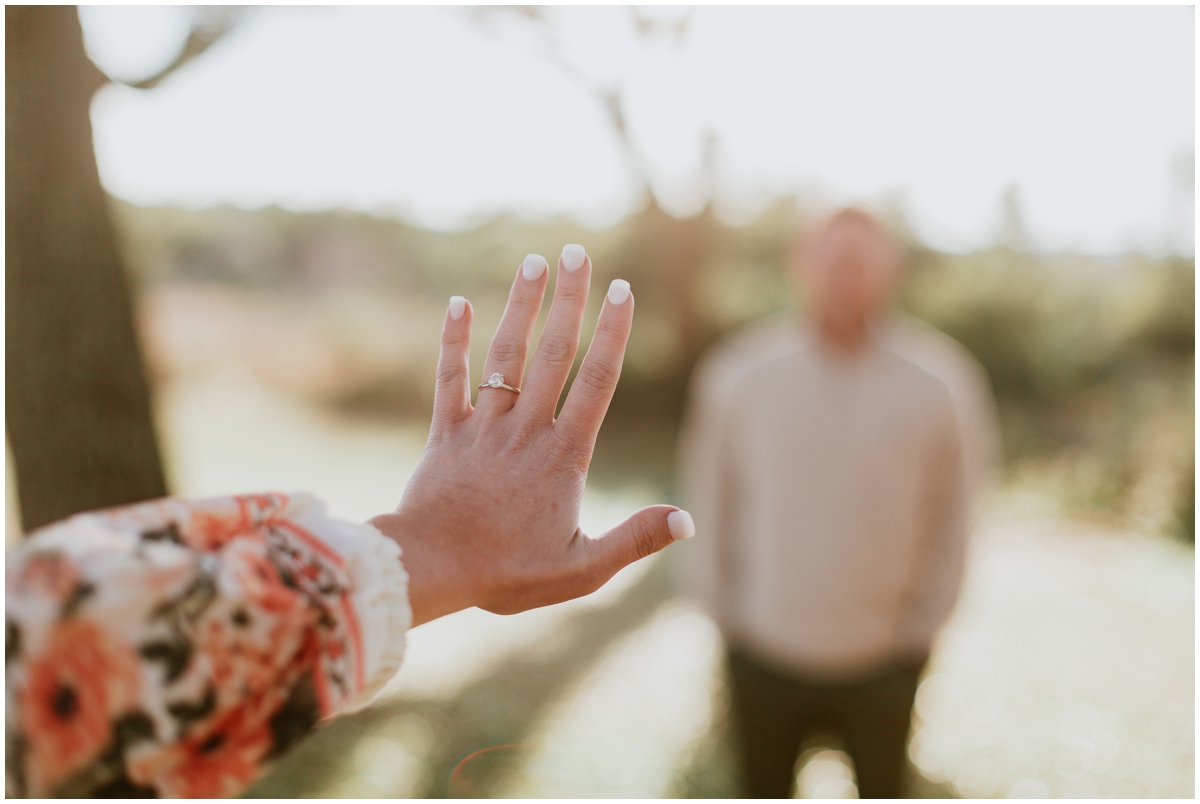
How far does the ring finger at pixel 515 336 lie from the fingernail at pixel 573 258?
5cm

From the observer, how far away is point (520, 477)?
105 cm

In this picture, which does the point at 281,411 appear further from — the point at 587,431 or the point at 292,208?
the point at 587,431

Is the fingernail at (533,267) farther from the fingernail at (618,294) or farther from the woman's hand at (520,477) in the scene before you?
the fingernail at (618,294)

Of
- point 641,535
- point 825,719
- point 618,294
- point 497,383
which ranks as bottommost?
point 825,719

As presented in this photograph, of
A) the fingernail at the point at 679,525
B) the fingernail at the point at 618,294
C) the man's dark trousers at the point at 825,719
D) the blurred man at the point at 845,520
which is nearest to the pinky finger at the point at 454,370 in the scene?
the fingernail at the point at 618,294

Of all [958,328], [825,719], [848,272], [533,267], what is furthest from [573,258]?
[958,328]

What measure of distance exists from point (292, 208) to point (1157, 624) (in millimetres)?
14752

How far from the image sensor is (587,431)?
110cm

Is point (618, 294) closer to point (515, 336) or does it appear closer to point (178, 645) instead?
point (515, 336)

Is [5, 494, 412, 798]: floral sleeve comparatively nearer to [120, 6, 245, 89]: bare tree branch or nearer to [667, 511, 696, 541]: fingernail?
[667, 511, 696, 541]: fingernail

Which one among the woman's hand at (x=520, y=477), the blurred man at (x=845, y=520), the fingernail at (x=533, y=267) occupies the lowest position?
the blurred man at (x=845, y=520)

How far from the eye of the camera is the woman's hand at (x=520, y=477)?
0.98 m

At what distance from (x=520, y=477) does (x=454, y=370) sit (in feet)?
0.75

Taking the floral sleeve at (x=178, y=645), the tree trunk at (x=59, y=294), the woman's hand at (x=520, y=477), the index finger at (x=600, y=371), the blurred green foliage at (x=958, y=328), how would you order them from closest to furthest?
the floral sleeve at (x=178, y=645)
the woman's hand at (x=520, y=477)
the index finger at (x=600, y=371)
the tree trunk at (x=59, y=294)
the blurred green foliage at (x=958, y=328)
